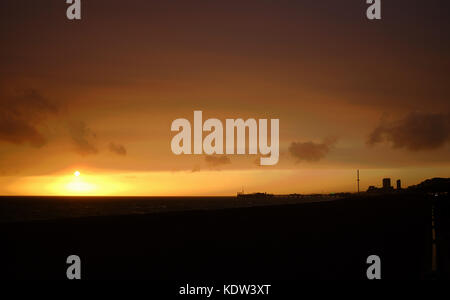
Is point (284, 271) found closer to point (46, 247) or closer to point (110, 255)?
point (110, 255)

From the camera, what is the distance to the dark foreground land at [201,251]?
1345cm

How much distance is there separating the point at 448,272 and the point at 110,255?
10113mm

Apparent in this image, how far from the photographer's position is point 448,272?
12703 millimetres

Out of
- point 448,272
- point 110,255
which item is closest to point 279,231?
point 110,255

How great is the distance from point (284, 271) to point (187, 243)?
6.71m

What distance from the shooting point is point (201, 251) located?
17.5 m

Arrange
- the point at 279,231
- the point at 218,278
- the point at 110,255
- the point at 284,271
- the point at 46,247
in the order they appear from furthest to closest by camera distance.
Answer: the point at 279,231 < the point at 46,247 < the point at 110,255 < the point at 284,271 < the point at 218,278

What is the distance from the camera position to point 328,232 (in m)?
26.2

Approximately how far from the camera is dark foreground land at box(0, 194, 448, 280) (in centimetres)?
1345

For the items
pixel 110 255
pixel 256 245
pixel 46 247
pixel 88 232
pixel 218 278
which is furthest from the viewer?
pixel 88 232

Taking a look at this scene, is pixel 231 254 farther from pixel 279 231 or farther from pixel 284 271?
pixel 279 231
